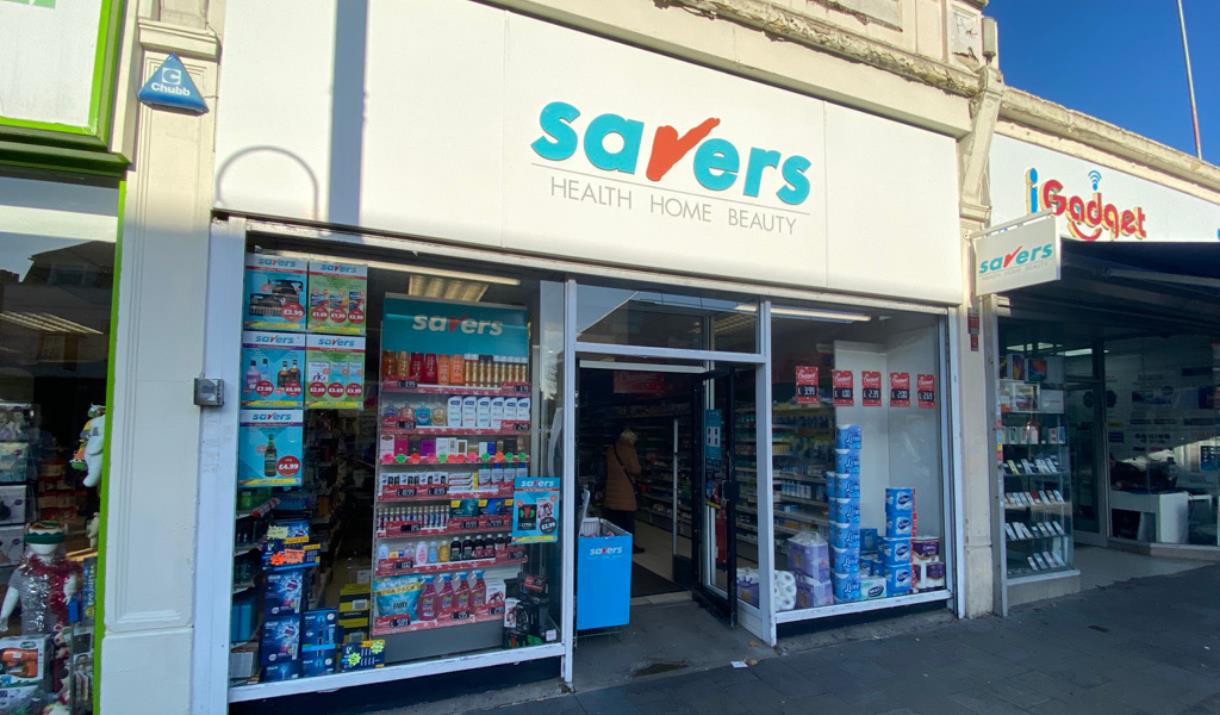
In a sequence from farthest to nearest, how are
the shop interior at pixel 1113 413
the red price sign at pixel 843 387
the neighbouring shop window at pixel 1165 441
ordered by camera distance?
1. the neighbouring shop window at pixel 1165 441
2. the shop interior at pixel 1113 413
3. the red price sign at pixel 843 387

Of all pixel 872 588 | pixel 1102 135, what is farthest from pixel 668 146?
pixel 1102 135

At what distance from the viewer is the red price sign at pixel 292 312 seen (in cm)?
405

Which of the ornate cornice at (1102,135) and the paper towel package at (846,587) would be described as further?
the ornate cornice at (1102,135)

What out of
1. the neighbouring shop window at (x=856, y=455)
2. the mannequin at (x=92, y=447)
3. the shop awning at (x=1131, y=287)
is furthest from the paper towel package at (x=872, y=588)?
the mannequin at (x=92, y=447)

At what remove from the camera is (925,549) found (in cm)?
605

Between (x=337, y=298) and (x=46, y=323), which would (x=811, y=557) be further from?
(x=46, y=323)

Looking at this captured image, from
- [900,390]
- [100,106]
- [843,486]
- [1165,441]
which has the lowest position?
[843,486]

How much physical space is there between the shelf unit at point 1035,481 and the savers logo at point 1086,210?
202cm

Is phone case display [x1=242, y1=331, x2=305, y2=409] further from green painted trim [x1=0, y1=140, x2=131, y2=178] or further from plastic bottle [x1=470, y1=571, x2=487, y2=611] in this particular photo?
plastic bottle [x1=470, y1=571, x2=487, y2=611]

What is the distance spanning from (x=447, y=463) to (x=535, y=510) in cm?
79

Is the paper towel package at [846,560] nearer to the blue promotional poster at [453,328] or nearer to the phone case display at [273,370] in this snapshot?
the blue promotional poster at [453,328]

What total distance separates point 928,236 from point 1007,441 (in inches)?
110

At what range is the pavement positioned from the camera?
412cm

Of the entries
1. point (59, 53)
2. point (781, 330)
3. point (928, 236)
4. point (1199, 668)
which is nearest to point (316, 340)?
point (59, 53)
